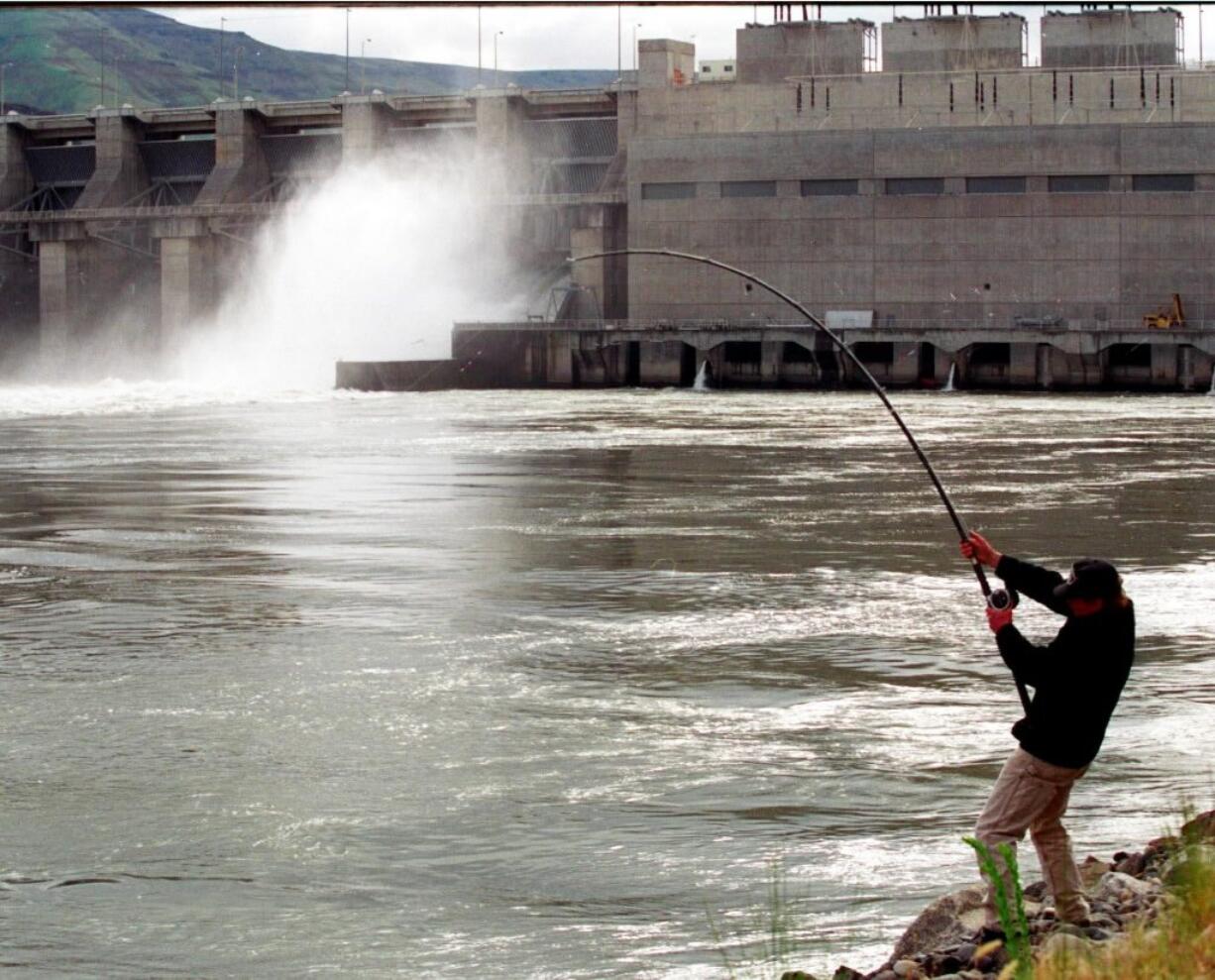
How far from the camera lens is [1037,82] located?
7219cm

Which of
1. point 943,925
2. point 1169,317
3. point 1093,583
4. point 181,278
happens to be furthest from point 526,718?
point 181,278

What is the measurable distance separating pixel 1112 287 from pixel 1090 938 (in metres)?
64.7

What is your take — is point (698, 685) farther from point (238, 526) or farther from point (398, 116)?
point (398, 116)

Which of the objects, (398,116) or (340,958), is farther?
(398,116)

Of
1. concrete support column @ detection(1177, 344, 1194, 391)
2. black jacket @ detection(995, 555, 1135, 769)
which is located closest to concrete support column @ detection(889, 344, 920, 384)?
concrete support column @ detection(1177, 344, 1194, 391)

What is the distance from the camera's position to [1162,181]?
68.6 m

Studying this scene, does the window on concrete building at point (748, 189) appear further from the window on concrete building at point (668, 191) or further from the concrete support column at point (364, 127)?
the concrete support column at point (364, 127)

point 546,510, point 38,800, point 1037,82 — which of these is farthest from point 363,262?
point 38,800

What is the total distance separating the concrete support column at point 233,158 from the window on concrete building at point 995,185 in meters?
28.2

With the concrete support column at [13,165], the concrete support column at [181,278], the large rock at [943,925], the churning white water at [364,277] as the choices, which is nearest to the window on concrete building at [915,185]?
the churning white water at [364,277]

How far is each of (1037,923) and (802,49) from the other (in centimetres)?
7281

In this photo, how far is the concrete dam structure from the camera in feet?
223

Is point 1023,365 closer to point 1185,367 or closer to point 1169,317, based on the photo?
point 1185,367

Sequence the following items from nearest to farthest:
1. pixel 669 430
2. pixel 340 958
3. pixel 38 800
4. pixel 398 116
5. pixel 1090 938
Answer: pixel 1090 938 → pixel 340 958 → pixel 38 800 → pixel 669 430 → pixel 398 116
